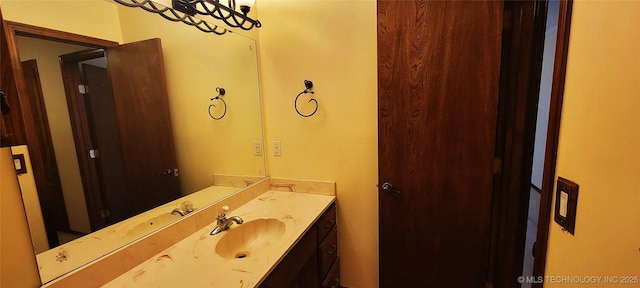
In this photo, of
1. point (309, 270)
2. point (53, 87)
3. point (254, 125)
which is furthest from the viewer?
point (254, 125)

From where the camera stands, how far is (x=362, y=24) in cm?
153

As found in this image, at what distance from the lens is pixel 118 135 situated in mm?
1054

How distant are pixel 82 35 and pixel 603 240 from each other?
1726mm

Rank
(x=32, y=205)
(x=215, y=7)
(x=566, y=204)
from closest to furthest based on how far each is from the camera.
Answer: (x=566, y=204), (x=32, y=205), (x=215, y=7)

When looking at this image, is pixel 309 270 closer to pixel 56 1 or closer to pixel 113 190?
pixel 113 190

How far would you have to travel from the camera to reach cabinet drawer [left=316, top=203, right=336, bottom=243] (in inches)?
58.9

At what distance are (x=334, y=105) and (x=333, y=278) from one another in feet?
3.83

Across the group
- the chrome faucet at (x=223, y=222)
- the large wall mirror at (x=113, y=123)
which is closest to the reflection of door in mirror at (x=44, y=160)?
the large wall mirror at (x=113, y=123)

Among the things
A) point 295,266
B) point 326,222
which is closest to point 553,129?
point 295,266

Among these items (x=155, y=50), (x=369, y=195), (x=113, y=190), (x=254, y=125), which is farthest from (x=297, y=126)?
(x=113, y=190)

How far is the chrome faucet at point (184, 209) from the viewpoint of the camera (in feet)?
4.17

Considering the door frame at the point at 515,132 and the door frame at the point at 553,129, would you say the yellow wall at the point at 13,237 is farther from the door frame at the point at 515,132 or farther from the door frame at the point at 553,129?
the door frame at the point at 515,132

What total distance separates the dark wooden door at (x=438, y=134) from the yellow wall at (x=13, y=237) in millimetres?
1457

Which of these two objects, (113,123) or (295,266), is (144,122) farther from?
(295,266)
